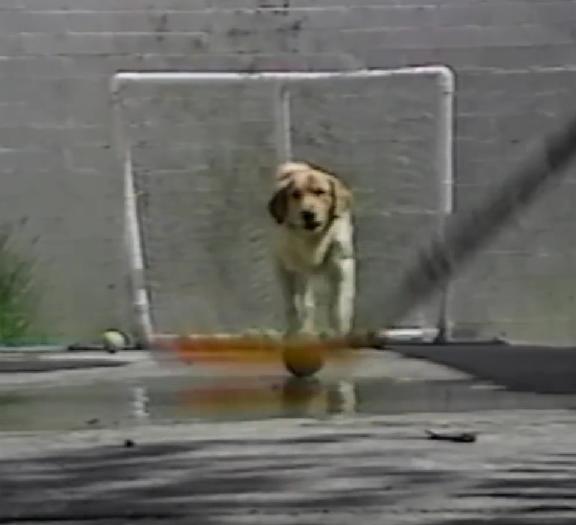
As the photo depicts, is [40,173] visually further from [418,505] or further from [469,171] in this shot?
[418,505]

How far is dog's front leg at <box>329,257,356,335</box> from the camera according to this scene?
8469 mm

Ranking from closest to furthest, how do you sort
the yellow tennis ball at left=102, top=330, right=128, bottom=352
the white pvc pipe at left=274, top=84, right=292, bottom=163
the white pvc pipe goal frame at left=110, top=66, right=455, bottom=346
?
the yellow tennis ball at left=102, top=330, right=128, bottom=352, the white pvc pipe goal frame at left=110, top=66, right=455, bottom=346, the white pvc pipe at left=274, top=84, right=292, bottom=163

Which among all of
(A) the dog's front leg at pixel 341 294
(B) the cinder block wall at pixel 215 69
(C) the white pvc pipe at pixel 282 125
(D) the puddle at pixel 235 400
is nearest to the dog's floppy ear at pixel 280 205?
(A) the dog's front leg at pixel 341 294

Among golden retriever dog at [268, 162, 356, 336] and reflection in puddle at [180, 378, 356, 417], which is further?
golden retriever dog at [268, 162, 356, 336]

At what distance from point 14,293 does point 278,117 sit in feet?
5.67

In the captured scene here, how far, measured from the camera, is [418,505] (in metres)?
3.95

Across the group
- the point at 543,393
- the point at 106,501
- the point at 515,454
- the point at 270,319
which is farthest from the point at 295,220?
the point at 106,501

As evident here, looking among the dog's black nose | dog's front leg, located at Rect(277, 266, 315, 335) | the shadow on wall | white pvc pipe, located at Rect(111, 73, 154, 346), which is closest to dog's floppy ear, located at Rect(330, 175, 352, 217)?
the dog's black nose

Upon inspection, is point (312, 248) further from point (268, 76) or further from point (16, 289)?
point (16, 289)

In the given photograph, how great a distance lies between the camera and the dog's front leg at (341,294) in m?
8.47

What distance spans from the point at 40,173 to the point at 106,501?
6.16 meters

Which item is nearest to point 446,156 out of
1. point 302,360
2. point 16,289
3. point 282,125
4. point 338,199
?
point 282,125

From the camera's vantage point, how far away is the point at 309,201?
328 inches

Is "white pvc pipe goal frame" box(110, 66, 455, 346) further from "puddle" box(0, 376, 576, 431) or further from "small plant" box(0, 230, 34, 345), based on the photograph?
"puddle" box(0, 376, 576, 431)
